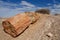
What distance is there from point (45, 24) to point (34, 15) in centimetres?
224

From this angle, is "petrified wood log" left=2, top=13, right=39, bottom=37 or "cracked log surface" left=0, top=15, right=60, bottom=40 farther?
"petrified wood log" left=2, top=13, right=39, bottom=37

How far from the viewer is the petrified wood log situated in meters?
15.6

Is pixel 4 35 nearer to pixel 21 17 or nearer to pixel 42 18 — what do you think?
pixel 21 17

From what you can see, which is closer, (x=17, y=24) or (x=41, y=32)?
(x=41, y=32)

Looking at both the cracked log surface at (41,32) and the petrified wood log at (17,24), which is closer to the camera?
the cracked log surface at (41,32)

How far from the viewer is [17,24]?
51.4 feet

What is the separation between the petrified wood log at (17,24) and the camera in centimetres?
1557

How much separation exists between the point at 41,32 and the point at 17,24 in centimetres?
258

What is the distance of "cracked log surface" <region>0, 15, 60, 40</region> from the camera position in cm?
1462

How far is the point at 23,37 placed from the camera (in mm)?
15234

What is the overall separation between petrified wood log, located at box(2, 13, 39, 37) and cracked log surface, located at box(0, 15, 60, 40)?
0.44m

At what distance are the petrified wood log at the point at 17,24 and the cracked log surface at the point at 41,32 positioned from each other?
435 mm

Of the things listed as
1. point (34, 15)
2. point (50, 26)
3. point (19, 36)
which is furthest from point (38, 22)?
point (19, 36)

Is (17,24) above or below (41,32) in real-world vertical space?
above
